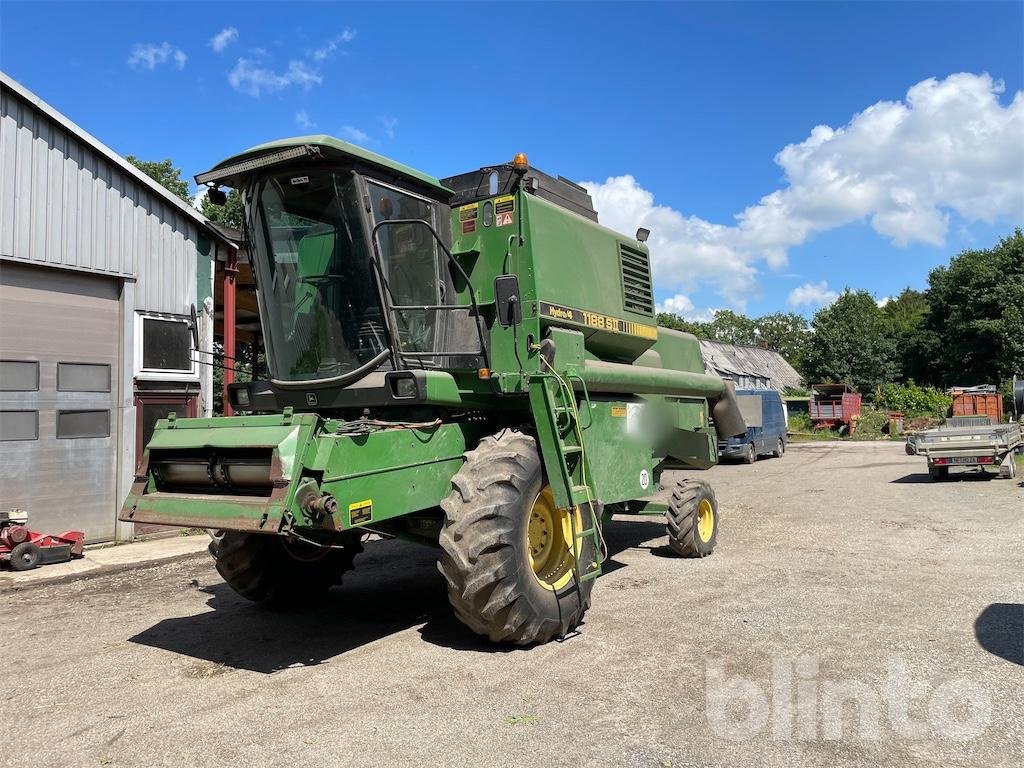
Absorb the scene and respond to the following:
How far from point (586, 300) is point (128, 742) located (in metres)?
4.88

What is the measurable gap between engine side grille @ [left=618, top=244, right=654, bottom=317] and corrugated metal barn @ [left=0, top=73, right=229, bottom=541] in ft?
16.3

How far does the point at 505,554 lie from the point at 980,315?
4943cm

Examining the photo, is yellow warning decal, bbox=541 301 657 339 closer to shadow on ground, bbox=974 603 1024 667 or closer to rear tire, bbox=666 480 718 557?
rear tire, bbox=666 480 718 557

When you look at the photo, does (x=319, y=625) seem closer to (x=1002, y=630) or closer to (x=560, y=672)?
(x=560, y=672)

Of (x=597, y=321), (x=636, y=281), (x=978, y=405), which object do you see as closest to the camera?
(x=597, y=321)

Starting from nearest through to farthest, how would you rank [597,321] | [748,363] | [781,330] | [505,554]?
[505,554] < [597,321] < [748,363] < [781,330]

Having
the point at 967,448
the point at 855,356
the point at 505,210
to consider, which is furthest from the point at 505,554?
the point at 855,356

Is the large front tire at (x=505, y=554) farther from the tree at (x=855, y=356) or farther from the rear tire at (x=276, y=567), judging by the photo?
the tree at (x=855, y=356)

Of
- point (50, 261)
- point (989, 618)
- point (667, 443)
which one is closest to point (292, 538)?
point (667, 443)

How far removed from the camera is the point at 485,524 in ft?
16.2

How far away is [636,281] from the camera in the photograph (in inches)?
327

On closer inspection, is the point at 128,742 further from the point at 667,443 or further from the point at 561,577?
the point at 667,443

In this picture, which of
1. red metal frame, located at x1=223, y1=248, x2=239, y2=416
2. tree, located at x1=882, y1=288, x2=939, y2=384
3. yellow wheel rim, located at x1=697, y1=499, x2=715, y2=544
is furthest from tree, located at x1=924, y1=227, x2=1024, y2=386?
red metal frame, located at x1=223, y1=248, x2=239, y2=416

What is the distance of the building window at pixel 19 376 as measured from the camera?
893 cm
